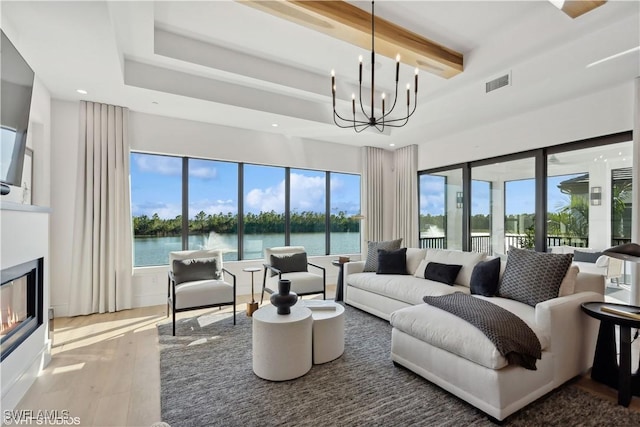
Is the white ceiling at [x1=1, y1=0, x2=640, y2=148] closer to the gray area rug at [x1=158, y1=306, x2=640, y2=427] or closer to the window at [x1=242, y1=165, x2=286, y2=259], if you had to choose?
the window at [x1=242, y1=165, x2=286, y2=259]

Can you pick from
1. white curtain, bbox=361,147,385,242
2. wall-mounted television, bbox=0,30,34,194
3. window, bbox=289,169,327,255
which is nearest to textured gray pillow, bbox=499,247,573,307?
white curtain, bbox=361,147,385,242

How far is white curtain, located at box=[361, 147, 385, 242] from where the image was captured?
20.1 ft

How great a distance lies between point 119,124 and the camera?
404 centimetres

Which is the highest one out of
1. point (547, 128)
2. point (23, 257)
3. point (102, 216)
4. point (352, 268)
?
point (547, 128)

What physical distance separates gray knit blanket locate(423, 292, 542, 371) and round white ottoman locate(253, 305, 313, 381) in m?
1.18

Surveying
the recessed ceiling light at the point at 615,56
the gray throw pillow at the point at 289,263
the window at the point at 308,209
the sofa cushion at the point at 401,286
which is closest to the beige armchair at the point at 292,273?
the gray throw pillow at the point at 289,263

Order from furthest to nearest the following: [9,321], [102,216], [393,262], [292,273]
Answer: [292,273]
[393,262]
[102,216]
[9,321]

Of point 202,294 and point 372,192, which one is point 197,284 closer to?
point 202,294

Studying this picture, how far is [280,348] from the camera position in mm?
2291

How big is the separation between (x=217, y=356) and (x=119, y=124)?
3298 millimetres

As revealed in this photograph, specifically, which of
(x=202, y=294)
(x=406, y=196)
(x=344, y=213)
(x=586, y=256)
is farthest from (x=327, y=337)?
(x=406, y=196)

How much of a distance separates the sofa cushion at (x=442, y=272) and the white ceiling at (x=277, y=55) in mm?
2134

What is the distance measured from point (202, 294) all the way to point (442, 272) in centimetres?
272

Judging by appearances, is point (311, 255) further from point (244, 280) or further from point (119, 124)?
point (119, 124)
